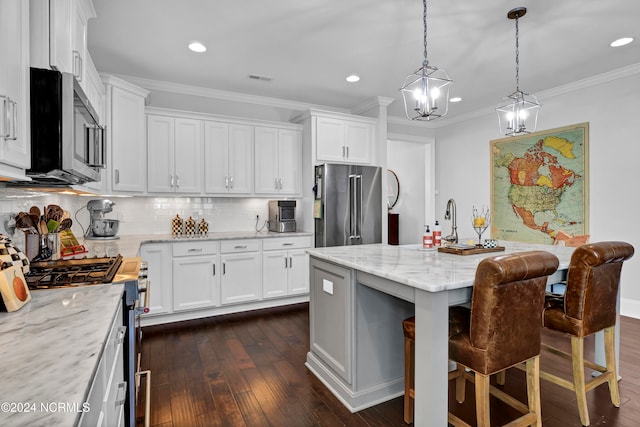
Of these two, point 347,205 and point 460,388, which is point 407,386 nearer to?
point 460,388

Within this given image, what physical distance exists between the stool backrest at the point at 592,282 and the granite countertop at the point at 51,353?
7.37 ft

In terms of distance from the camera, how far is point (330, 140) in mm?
4512

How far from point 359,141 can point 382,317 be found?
300cm

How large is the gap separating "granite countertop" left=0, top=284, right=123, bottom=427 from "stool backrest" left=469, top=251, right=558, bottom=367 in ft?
4.68

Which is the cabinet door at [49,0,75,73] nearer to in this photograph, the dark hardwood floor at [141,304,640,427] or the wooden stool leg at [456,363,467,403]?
Answer: the dark hardwood floor at [141,304,640,427]

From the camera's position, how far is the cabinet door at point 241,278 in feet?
12.8

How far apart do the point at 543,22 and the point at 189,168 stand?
365 centimetres

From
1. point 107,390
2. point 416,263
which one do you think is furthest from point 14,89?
point 416,263

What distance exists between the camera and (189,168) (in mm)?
4000

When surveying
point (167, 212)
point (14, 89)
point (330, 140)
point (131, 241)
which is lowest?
point (131, 241)

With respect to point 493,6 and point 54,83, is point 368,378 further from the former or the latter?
point 493,6

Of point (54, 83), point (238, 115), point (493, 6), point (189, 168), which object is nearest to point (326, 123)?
point (238, 115)

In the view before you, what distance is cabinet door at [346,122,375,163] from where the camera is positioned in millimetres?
4645

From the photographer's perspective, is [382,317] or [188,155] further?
[188,155]
